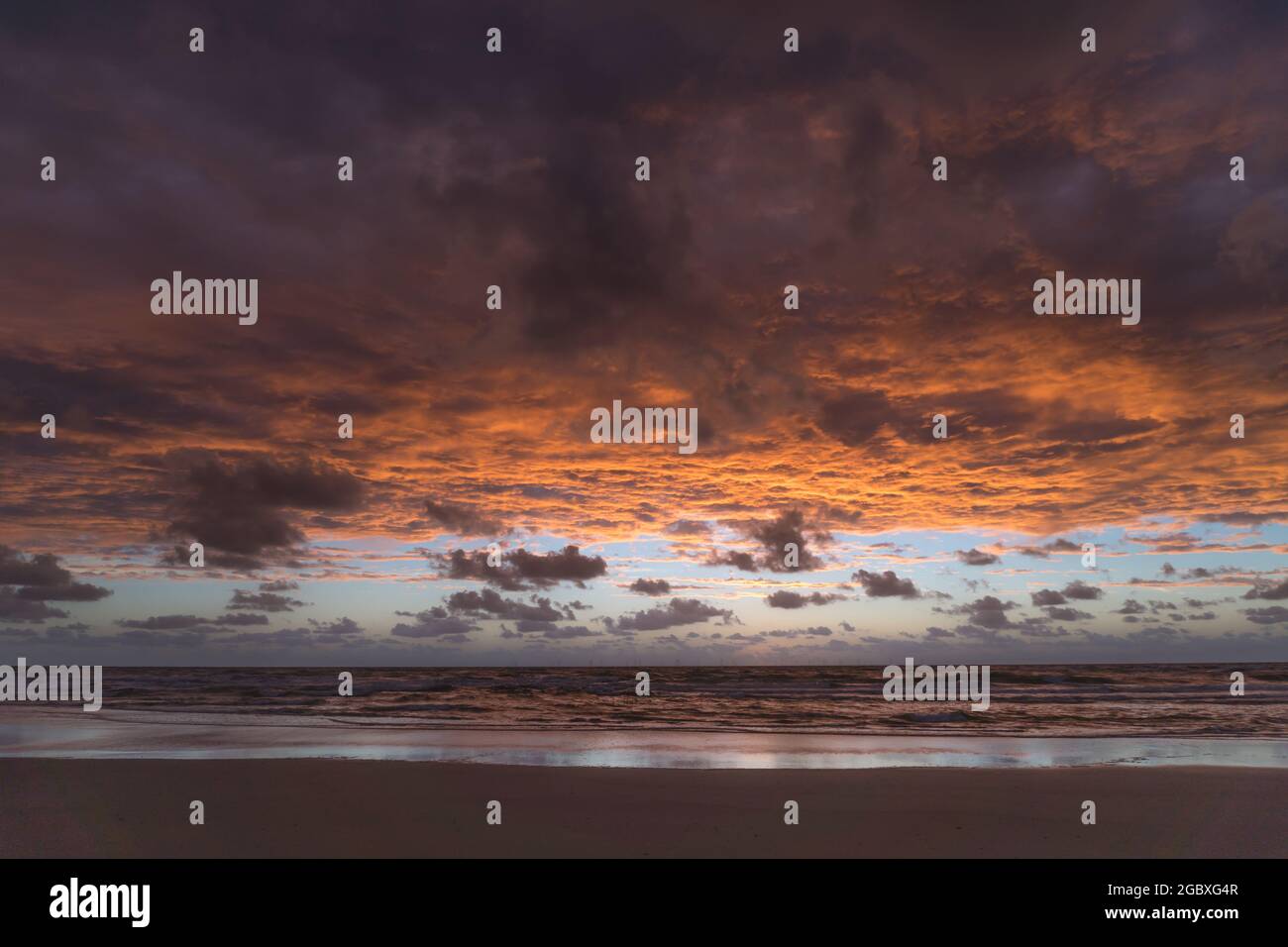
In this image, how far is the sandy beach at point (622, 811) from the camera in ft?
34.7

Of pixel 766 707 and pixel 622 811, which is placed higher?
pixel 622 811

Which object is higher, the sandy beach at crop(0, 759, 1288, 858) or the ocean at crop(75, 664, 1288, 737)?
the sandy beach at crop(0, 759, 1288, 858)

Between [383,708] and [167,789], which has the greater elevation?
[167,789]

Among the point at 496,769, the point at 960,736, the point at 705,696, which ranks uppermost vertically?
the point at 496,769

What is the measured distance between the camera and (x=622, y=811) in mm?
12609

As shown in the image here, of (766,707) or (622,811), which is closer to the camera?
(622,811)

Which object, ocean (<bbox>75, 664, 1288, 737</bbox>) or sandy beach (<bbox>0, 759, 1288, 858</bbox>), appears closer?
sandy beach (<bbox>0, 759, 1288, 858</bbox>)

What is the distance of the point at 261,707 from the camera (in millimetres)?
40688

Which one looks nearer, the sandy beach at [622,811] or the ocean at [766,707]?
the sandy beach at [622,811]

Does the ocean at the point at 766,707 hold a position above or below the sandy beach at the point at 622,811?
below

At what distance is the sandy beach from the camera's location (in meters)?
10.6
